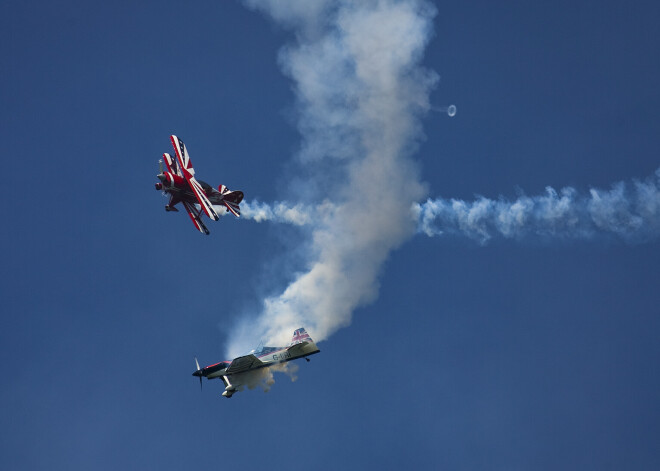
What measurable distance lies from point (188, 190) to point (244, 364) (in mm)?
16003

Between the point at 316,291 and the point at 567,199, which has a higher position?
the point at 316,291

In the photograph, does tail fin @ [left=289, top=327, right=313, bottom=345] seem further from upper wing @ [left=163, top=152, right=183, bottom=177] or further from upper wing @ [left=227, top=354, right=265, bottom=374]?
upper wing @ [left=163, top=152, right=183, bottom=177]

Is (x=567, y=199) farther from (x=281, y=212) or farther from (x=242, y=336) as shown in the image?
(x=242, y=336)

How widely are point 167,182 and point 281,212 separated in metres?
11.2

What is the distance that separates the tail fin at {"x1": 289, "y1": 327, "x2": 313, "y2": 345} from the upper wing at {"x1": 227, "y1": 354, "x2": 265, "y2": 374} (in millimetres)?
3141

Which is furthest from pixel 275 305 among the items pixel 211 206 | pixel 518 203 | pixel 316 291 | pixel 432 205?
pixel 518 203

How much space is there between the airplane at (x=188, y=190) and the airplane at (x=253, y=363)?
40.1 feet

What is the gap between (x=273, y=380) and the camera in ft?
217

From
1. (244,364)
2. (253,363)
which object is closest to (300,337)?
(253,363)

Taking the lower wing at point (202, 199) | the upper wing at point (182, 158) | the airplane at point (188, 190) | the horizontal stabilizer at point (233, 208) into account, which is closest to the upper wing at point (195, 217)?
the airplane at point (188, 190)

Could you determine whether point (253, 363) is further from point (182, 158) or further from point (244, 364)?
point (182, 158)

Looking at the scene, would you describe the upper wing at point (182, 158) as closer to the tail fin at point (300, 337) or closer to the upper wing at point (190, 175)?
the upper wing at point (190, 175)

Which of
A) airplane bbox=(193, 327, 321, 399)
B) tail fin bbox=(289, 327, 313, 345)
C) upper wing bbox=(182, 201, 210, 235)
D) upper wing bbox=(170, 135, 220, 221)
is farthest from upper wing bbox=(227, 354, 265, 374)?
upper wing bbox=(182, 201, 210, 235)

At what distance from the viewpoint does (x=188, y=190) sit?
70.7 m
